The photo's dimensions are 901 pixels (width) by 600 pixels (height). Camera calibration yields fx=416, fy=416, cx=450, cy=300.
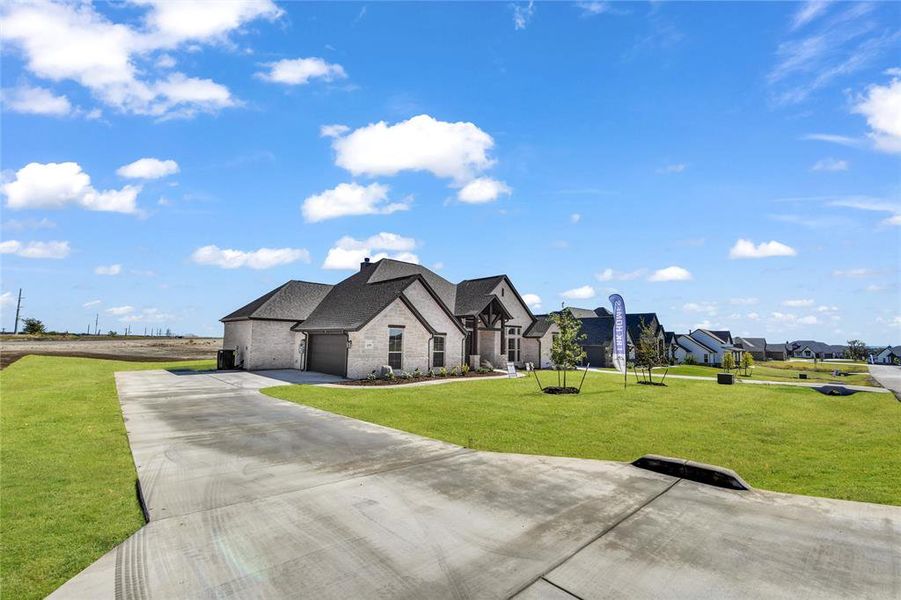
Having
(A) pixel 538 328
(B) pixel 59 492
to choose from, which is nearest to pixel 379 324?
(B) pixel 59 492

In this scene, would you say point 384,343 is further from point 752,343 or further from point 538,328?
point 752,343

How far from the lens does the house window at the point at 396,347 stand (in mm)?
25609

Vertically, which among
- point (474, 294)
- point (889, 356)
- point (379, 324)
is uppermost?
point (474, 294)

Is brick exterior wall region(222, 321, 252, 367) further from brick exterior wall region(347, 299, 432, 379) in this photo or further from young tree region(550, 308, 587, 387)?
young tree region(550, 308, 587, 387)

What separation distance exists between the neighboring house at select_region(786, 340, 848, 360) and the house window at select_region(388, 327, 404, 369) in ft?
477

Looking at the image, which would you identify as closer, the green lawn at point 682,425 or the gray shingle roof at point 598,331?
the green lawn at point 682,425

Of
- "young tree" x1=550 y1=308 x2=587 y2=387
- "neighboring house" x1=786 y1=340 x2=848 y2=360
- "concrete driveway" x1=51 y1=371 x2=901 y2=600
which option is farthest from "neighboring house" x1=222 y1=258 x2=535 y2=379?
"neighboring house" x1=786 y1=340 x2=848 y2=360

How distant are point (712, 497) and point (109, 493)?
32.6 ft

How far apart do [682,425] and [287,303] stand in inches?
1082

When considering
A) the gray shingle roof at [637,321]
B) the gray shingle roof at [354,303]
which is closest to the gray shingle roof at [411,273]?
the gray shingle roof at [354,303]

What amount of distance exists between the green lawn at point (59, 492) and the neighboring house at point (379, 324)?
12.6m

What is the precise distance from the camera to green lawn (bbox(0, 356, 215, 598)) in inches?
187

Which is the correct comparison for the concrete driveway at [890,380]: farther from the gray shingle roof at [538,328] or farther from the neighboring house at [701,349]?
the gray shingle roof at [538,328]

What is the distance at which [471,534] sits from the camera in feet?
17.9
